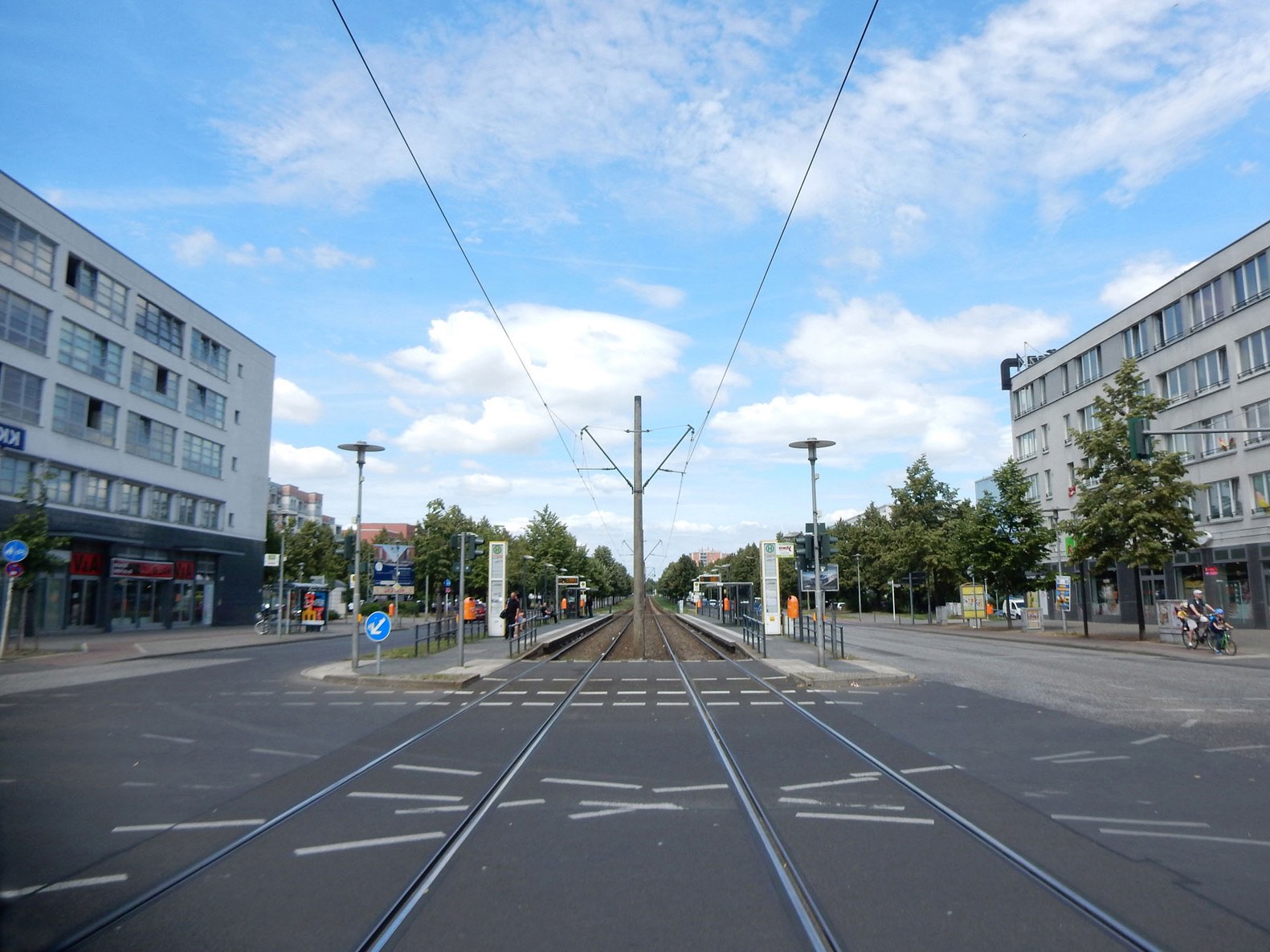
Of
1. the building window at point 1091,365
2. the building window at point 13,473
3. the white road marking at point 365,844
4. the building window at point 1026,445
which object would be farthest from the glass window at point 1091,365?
the white road marking at point 365,844

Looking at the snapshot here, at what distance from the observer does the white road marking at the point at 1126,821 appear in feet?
22.4

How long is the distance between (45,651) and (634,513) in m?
17.4

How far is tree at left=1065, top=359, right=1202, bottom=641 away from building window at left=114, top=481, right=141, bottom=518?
39.9 meters

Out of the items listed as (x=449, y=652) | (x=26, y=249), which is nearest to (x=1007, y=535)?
(x=449, y=652)

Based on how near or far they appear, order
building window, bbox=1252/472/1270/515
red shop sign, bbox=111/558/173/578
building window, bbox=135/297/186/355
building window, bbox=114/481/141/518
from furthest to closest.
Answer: building window, bbox=135/297/186/355, building window, bbox=114/481/141/518, red shop sign, bbox=111/558/173/578, building window, bbox=1252/472/1270/515

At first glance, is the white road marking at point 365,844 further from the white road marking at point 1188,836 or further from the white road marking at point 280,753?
the white road marking at point 1188,836

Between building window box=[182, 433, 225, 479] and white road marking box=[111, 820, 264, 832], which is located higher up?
building window box=[182, 433, 225, 479]

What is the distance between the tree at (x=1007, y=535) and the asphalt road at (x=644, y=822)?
34.3 meters

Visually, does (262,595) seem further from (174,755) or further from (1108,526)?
(174,755)

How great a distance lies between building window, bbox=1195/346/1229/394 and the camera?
4125 centimetres

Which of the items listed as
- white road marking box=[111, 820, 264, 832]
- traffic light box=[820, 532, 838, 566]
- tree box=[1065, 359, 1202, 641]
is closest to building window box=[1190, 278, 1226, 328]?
tree box=[1065, 359, 1202, 641]

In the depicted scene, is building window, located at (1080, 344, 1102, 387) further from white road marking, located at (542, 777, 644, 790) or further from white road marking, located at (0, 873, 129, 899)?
white road marking, located at (0, 873, 129, 899)

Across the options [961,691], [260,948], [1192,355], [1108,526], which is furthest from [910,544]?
[260,948]

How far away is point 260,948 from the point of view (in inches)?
177
